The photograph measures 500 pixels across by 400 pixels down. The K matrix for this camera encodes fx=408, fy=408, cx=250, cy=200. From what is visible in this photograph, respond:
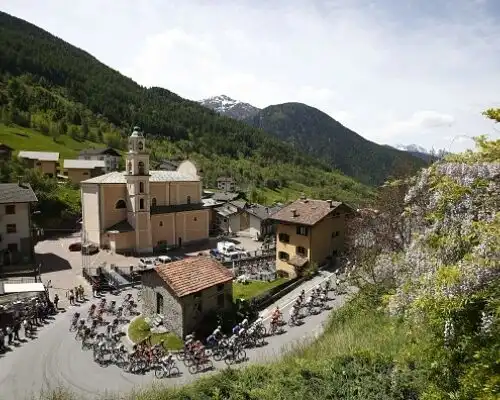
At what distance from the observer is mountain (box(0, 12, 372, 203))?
399 feet

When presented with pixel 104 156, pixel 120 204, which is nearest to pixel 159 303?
pixel 120 204

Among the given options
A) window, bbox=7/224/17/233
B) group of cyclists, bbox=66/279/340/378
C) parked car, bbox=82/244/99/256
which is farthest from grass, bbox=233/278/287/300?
window, bbox=7/224/17/233

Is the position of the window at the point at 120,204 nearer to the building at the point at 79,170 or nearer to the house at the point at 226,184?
the building at the point at 79,170

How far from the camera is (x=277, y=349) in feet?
75.3

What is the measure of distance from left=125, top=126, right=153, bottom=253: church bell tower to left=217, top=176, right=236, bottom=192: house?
58789 millimetres

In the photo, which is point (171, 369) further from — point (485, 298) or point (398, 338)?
point (485, 298)

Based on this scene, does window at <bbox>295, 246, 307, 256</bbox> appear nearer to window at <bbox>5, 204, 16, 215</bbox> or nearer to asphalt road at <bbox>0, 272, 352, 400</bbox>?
asphalt road at <bbox>0, 272, 352, 400</bbox>

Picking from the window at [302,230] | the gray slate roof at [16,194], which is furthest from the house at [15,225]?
the window at [302,230]

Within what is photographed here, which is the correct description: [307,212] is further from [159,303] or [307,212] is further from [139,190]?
[139,190]

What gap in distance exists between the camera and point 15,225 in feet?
144

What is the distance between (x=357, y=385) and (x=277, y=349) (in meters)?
12.6

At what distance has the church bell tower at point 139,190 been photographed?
2016 inches

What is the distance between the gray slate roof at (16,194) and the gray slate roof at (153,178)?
30.9 feet

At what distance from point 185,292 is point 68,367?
292 inches
